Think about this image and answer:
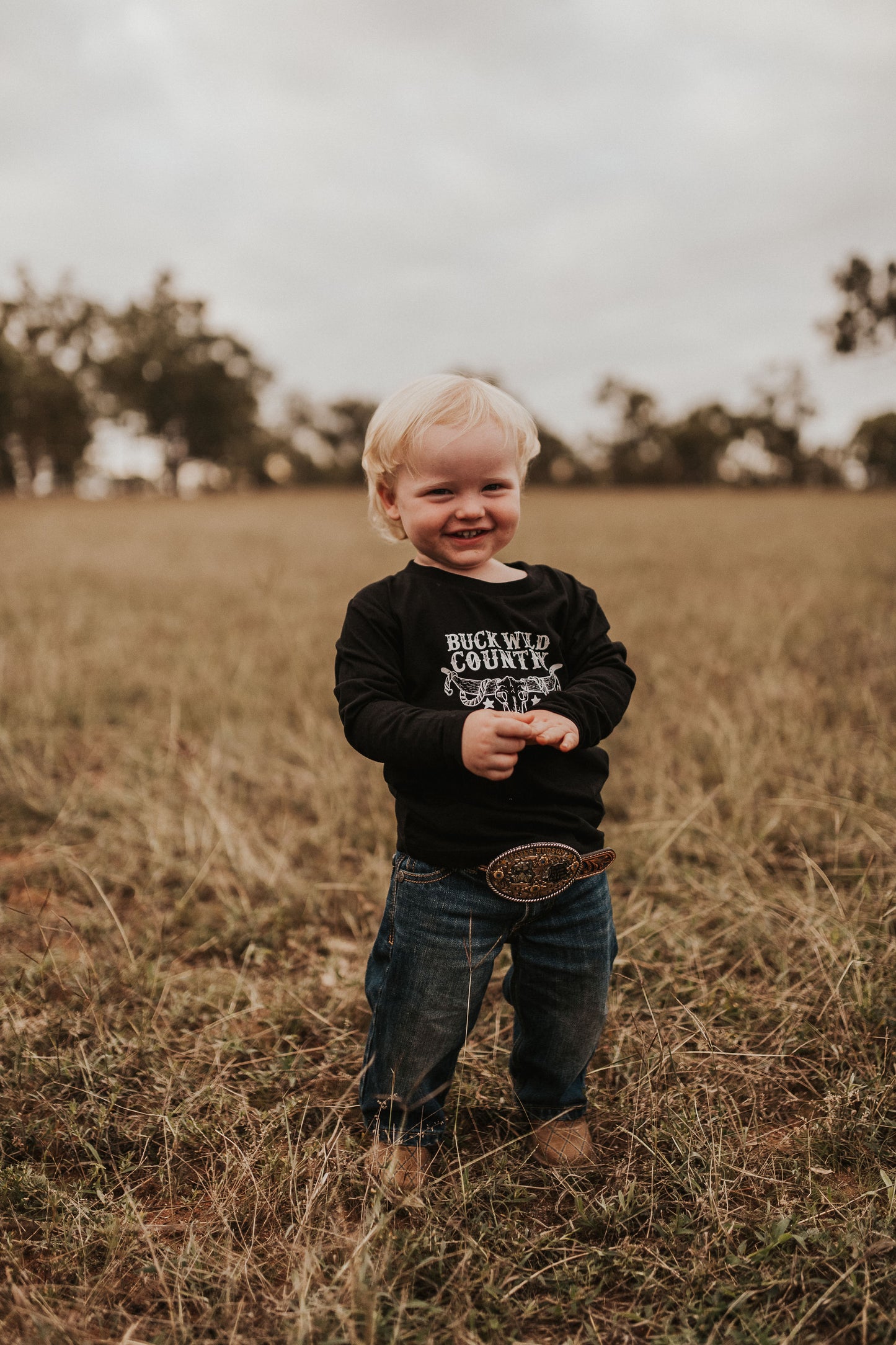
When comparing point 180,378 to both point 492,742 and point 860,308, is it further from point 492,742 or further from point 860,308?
point 492,742

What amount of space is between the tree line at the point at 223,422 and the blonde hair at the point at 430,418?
24.7 meters

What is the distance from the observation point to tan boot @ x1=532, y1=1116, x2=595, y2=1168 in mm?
1632

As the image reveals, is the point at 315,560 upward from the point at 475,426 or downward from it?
downward

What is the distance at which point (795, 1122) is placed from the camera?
170 cm

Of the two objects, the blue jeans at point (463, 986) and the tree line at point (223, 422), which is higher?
the tree line at point (223, 422)

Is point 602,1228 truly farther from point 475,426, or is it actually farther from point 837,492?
point 837,492

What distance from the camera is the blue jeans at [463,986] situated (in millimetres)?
1541

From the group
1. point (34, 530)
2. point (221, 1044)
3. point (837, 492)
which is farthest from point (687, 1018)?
point (837, 492)

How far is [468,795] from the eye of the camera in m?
1.52

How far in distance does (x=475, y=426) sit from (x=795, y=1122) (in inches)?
61.3

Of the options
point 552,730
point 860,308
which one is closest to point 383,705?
point 552,730

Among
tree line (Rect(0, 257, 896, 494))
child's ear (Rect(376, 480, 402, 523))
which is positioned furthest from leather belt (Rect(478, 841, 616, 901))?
tree line (Rect(0, 257, 896, 494))

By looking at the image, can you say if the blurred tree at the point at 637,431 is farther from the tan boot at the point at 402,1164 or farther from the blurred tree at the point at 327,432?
the tan boot at the point at 402,1164

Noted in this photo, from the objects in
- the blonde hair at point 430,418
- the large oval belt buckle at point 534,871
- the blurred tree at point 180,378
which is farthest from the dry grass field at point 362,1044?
the blurred tree at point 180,378
